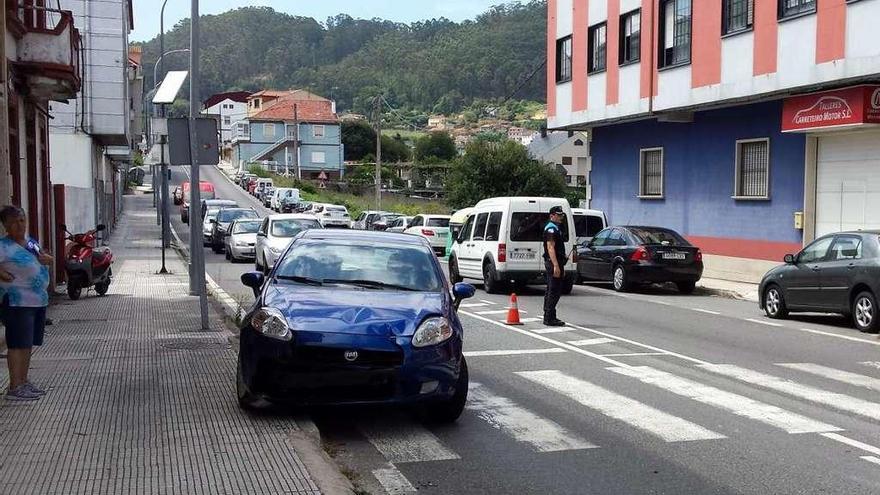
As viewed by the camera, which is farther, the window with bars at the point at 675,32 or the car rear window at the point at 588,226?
the window with bars at the point at 675,32

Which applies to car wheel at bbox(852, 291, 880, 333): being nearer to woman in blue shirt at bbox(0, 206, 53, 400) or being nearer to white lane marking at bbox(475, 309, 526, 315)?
white lane marking at bbox(475, 309, 526, 315)

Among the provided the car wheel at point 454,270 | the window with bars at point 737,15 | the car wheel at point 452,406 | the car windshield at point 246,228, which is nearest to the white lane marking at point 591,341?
the car wheel at point 452,406

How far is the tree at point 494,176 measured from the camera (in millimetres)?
49406

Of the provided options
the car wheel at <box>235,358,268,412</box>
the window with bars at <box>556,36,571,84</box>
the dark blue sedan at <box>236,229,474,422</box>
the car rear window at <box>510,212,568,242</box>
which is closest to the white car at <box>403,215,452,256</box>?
the window with bars at <box>556,36,571,84</box>

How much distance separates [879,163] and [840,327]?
6.31m

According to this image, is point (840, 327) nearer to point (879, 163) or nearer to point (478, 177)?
point (879, 163)

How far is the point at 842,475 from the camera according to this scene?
6195 mm

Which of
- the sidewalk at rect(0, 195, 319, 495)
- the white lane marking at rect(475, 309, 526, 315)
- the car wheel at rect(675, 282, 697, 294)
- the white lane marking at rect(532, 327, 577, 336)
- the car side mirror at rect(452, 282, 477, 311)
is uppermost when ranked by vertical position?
the car side mirror at rect(452, 282, 477, 311)

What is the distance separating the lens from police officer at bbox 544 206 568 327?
555 inches

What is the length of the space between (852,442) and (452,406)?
10.1 feet

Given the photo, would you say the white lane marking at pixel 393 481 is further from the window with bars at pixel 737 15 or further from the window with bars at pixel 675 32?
the window with bars at pixel 675 32

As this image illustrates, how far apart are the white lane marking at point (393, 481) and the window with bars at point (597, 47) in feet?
78.6

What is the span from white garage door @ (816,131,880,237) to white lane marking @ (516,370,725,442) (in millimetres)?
12523

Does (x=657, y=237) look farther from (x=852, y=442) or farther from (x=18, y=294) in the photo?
(x=18, y=294)
